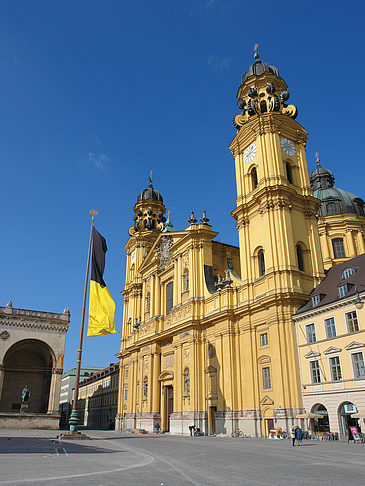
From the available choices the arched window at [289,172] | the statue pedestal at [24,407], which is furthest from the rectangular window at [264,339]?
the statue pedestal at [24,407]

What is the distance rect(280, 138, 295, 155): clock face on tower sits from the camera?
130 feet

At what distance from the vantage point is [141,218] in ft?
212

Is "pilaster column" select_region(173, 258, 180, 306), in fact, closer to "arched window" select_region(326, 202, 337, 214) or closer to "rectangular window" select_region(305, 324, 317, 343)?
"rectangular window" select_region(305, 324, 317, 343)

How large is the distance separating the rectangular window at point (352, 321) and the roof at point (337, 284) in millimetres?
1091

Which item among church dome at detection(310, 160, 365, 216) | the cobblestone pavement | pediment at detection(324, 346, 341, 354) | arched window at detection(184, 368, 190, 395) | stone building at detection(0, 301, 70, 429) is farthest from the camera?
church dome at detection(310, 160, 365, 216)

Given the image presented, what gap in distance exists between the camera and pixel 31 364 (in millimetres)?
60594

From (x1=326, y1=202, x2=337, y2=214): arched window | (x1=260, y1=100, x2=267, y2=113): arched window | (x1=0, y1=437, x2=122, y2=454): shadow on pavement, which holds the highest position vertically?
(x1=260, y1=100, x2=267, y2=113): arched window

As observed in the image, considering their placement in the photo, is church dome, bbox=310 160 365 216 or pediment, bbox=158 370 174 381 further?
church dome, bbox=310 160 365 216

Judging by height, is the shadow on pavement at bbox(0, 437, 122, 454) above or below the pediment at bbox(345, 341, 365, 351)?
below

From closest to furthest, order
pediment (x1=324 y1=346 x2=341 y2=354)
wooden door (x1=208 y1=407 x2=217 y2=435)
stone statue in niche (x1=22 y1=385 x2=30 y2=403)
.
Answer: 1. pediment (x1=324 y1=346 x2=341 y2=354)
2. wooden door (x1=208 y1=407 x2=217 y2=435)
3. stone statue in niche (x1=22 y1=385 x2=30 y2=403)

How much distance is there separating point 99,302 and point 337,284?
1743 cm

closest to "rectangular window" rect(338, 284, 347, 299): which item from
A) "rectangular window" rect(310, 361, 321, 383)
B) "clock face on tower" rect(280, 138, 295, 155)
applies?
"rectangular window" rect(310, 361, 321, 383)

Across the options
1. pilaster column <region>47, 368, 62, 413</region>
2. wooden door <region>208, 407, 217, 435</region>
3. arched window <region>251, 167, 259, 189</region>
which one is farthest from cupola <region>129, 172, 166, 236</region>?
wooden door <region>208, 407, 217, 435</region>

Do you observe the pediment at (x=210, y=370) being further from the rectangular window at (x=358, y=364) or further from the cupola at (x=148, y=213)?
the cupola at (x=148, y=213)
